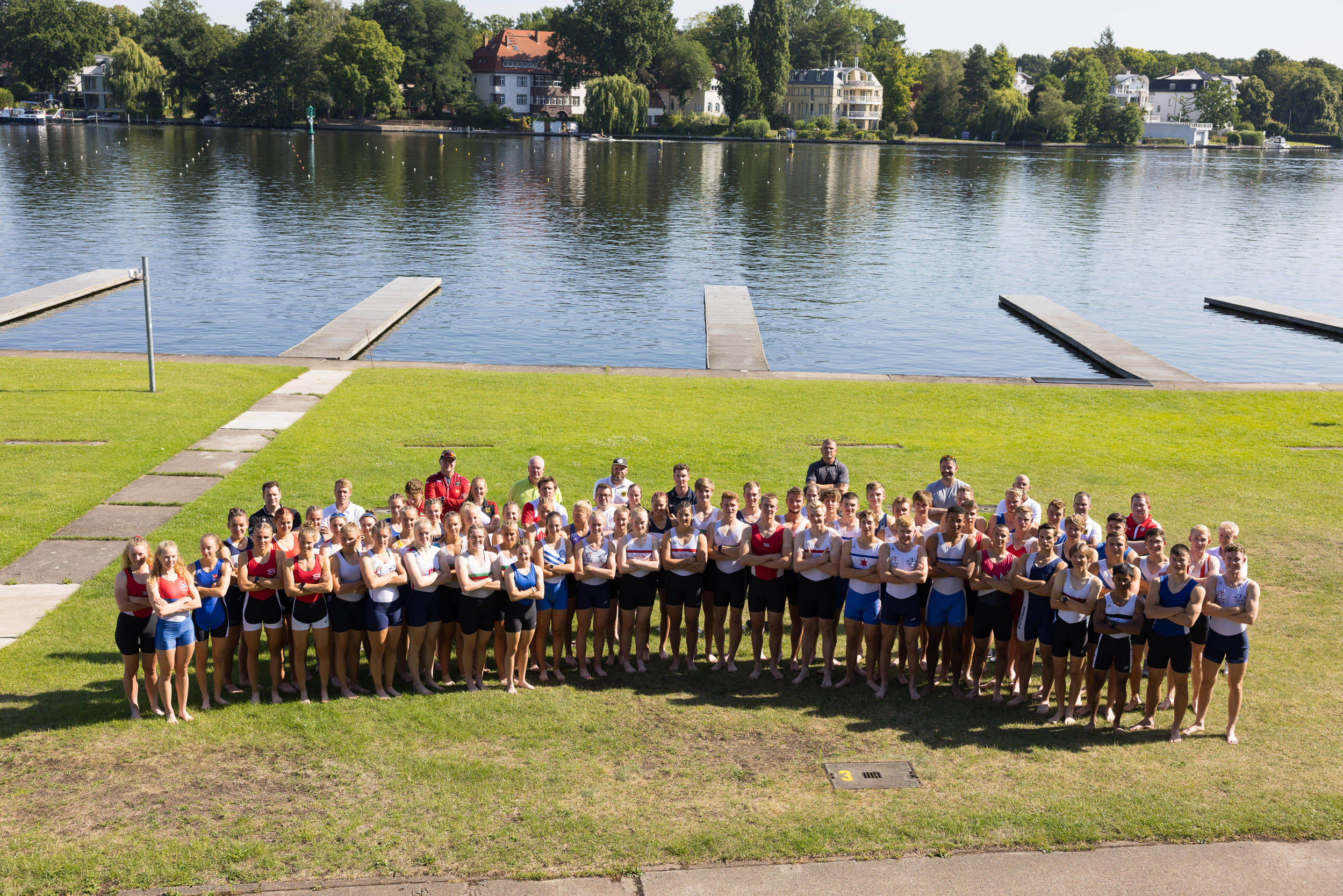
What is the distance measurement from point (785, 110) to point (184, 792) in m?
164

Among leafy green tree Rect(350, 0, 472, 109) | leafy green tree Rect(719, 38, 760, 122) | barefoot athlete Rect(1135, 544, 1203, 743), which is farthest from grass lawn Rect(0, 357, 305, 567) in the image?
leafy green tree Rect(719, 38, 760, 122)

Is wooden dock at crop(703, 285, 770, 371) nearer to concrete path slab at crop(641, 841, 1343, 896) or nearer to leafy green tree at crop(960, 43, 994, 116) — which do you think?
concrete path slab at crop(641, 841, 1343, 896)

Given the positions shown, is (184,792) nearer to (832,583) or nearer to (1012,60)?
(832,583)

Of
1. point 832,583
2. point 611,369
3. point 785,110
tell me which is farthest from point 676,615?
point 785,110

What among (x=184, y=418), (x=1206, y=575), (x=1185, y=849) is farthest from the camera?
(x=184, y=418)

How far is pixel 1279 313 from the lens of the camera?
3831 cm

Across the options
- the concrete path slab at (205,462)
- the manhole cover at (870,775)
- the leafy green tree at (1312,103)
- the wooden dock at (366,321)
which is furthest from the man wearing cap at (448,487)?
the leafy green tree at (1312,103)

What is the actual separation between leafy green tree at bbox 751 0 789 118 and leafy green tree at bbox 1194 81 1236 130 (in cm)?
8427

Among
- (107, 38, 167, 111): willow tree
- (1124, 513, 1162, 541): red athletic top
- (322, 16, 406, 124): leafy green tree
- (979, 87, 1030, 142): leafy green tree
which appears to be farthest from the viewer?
(979, 87, 1030, 142): leafy green tree

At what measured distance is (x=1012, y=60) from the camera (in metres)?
158

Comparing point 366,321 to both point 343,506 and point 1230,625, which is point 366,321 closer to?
point 343,506

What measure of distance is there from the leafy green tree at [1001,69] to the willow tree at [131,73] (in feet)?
369

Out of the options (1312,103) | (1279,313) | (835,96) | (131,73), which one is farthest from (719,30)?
(1279,313)

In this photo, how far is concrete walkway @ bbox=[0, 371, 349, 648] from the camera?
39.4 ft
